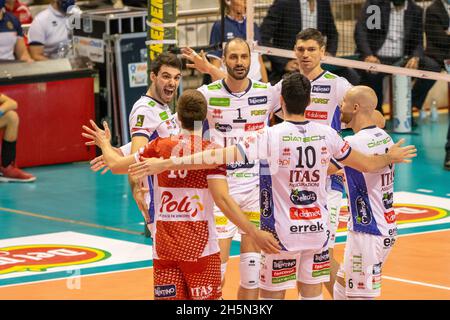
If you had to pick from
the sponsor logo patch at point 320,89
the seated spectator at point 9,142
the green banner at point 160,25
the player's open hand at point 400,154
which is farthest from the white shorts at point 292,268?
the seated spectator at point 9,142

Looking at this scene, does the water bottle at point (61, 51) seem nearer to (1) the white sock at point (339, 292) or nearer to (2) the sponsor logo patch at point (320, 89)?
(2) the sponsor logo patch at point (320, 89)

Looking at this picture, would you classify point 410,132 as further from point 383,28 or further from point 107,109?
point 107,109

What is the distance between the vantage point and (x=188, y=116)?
9562mm

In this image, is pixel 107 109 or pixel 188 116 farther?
pixel 107 109

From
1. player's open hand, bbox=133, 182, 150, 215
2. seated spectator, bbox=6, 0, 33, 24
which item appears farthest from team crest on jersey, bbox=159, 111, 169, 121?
seated spectator, bbox=6, 0, 33, 24

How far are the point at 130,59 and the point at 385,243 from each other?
11.3 meters

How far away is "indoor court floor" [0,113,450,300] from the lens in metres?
13.0

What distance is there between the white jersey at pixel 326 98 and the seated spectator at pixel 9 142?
24.9 ft

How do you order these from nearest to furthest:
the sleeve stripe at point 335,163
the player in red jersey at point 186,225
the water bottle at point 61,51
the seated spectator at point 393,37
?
the player in red jersey at point 186,225 < the sleeve stripe at point 335,163 < the water bottle at point 61,51 < the seated spectator at point 393,37

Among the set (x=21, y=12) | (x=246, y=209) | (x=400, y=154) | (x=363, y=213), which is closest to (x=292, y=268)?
(x=363, y=213)

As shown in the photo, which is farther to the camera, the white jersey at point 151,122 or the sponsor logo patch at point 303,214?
the white jersey at point 151,122

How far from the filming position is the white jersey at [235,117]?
11945mm

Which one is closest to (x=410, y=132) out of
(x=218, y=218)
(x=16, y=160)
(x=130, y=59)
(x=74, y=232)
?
(x=130, y=59)

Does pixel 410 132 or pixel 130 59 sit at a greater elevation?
pixel 130 59
